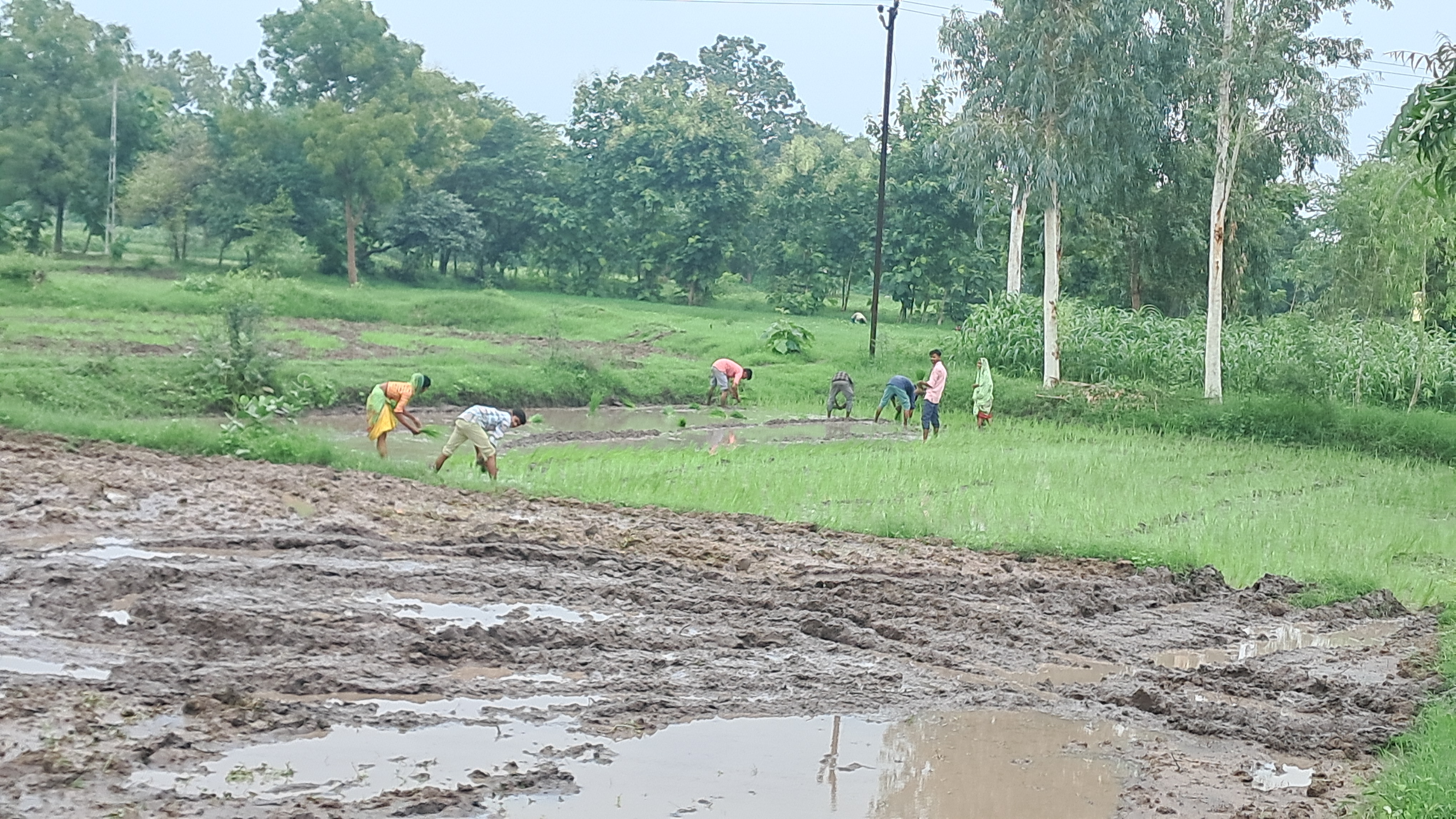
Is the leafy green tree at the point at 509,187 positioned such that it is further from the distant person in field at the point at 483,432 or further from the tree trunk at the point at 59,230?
the distant person in field at the point at 483,432

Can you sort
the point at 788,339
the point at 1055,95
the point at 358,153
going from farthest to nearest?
1. the point at 358,153
2. the point at 788,339
3. the point at 1055,95

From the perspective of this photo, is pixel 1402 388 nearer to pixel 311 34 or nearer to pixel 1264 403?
pixel 1264 403

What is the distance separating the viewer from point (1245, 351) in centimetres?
2528

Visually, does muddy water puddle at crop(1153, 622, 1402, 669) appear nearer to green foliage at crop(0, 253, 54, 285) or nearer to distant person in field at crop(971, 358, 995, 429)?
distant person in field at crop(971, 358, 995, 429)

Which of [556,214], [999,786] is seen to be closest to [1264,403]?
[999,786]

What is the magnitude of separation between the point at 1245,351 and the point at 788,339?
10.2 m

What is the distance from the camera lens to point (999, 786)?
6316 mm

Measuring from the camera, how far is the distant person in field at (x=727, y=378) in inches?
950

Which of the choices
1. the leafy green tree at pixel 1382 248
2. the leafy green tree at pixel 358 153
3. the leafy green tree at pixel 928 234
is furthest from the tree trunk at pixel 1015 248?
the leafy green tree at pixel 358 153

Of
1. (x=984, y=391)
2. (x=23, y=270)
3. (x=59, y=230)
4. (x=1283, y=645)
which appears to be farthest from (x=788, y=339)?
(x=59, y=230)

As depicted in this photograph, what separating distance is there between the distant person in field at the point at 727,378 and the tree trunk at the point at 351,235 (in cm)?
1852

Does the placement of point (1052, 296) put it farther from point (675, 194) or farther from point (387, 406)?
point (675, 194)

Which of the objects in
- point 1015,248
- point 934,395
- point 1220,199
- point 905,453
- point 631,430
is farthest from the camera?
point 1015,248

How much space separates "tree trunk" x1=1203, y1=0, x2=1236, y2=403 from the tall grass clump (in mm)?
926
